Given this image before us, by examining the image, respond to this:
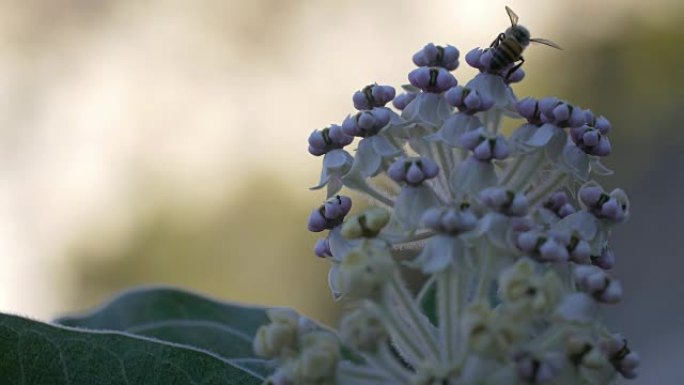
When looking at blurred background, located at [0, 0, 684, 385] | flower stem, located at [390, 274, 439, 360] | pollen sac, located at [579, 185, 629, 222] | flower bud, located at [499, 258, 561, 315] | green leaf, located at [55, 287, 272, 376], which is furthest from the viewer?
blurred background, located at [0, 0, 684, 385]

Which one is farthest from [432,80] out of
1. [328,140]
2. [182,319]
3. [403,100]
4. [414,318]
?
[182,319]

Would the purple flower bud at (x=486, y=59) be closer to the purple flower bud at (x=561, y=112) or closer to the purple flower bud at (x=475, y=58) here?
the purple flower bud at (x=475, y=58)

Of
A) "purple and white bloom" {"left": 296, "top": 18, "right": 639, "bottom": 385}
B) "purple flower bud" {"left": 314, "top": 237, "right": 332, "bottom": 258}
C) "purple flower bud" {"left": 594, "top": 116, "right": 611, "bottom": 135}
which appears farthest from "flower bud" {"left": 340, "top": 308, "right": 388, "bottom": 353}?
"purple flower bud" {"left": 594, "top": 116, "right": 611, "bottom": 135}

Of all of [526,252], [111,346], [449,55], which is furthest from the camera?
[449,55]

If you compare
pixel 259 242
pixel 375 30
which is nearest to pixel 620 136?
pixel 375 30

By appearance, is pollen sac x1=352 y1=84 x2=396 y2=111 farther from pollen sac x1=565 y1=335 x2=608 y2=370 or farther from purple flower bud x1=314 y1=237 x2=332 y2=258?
pollen sac x1=565 y1=335 x2=608 y2=370

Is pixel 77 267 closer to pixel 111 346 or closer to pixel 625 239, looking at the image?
pixel 625 239

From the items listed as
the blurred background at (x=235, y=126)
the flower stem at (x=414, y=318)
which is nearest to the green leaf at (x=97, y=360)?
the flower stem at (x=414, y=318)
